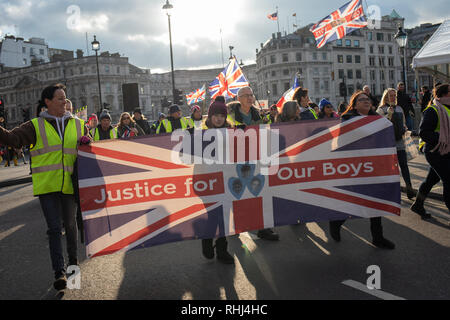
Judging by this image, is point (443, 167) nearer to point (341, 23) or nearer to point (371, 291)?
point (371, 291)

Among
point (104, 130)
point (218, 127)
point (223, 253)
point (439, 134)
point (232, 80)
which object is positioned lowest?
point (223, 253)

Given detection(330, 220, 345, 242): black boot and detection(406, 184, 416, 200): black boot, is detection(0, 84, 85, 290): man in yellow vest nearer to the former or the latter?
detection(330, 220, 345, 242): black boot

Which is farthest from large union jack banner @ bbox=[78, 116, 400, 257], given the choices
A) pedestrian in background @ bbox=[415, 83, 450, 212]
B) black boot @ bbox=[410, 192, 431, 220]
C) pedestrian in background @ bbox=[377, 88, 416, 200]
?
pedestrian in background @ bbox=[377, 88, 416, 200]

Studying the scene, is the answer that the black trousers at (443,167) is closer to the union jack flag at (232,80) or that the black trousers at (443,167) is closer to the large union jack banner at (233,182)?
the large union jack banner at (233,182)

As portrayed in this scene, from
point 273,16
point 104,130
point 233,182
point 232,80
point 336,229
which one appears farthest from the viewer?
point 273,16

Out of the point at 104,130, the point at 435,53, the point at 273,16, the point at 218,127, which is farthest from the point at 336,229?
the point at 273,16

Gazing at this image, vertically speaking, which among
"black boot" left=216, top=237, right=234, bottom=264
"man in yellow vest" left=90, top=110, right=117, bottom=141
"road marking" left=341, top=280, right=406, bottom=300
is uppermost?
"man in yellow vest" left=90, top=110, right=117, bottom=141

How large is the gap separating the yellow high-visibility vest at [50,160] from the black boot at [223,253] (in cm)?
177

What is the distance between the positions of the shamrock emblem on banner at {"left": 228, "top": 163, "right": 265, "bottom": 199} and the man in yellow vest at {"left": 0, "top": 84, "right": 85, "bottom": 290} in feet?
5.83

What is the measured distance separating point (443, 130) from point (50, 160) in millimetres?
4772

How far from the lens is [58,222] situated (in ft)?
12.8

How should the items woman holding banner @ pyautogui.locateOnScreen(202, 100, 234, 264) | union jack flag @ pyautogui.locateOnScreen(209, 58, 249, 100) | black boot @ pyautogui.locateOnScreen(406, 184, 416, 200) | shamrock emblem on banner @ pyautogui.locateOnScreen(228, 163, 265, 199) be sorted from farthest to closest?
union jack flag @ pyautogui.locateOnScreen(209, 58, 249, 100) → black boot @ pyautogui.locateOnScreen(406, 184, 416, 200) → woman holding banner @ pyautogui.locateOnScreen(202, 100, 234, 264) → shamrock emblem on banner @ pyautogui.locateOnScreen(228, 163, 265, 199)

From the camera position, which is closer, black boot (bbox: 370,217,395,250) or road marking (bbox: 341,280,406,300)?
road marking (bbox: 341,280,406,300)

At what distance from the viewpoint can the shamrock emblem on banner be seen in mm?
4301
